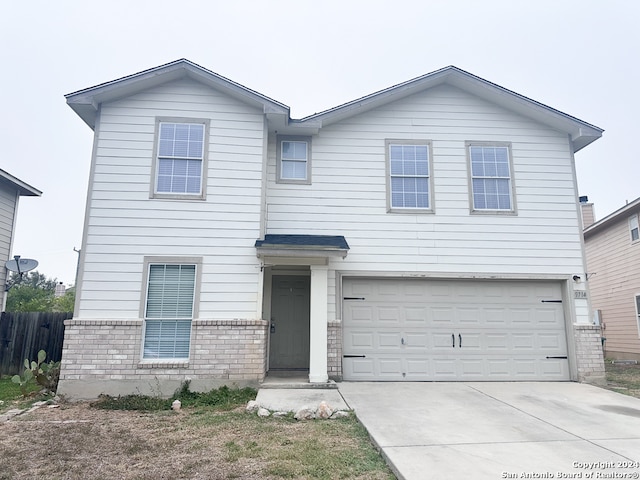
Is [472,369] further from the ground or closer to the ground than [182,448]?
further from the ground

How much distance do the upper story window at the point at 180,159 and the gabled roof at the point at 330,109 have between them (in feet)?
3.10

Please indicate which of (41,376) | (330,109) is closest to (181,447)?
(41,376)

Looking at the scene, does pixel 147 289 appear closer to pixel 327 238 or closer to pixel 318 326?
pixel 318 326

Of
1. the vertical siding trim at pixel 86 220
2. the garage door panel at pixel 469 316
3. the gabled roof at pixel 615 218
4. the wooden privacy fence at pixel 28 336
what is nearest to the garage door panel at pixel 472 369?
the garage door panel at pixel 469 316

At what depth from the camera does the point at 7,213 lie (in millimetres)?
11492

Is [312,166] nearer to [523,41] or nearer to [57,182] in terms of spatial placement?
[523,41]

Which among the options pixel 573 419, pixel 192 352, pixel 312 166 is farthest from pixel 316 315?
pixel 573 419

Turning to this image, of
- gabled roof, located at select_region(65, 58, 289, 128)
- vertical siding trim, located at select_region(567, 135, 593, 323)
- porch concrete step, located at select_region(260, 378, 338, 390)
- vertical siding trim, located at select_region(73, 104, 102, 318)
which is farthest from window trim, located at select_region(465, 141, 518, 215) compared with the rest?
vertical siding trim, located at select_region(73, 104, 102, 318)

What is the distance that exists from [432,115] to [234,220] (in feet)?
17.5

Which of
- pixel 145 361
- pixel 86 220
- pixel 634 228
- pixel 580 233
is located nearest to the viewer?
pixel 145 361

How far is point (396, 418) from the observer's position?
5617 mm

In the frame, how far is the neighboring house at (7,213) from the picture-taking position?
11148 millimetres

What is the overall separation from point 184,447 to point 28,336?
7856 mm

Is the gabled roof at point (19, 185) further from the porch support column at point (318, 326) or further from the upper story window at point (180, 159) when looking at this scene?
the porch support column at point (318, 326)
